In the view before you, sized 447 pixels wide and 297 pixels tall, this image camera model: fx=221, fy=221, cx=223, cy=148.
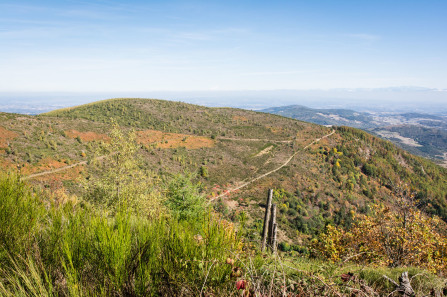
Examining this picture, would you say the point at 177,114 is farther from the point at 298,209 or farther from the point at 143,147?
the point at 298,209

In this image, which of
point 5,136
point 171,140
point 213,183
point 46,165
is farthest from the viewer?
point 171,140

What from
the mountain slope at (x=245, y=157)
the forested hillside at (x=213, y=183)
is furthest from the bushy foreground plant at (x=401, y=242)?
the mountain slope at (x=245, y=157)

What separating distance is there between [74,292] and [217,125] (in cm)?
6329

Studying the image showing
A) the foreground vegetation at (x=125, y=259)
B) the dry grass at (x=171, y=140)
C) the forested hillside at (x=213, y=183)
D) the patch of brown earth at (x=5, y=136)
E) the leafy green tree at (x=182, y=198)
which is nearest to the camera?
the foreground vegetation at (x=125, y=259)

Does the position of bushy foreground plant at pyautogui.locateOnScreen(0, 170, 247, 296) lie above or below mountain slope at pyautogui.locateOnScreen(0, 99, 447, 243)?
above

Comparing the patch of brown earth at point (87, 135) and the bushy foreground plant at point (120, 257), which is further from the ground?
the bushy foreground plant at point (120, 257)

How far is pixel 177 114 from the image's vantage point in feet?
219

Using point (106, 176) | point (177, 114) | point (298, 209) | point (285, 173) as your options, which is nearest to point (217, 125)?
point (177, 114)

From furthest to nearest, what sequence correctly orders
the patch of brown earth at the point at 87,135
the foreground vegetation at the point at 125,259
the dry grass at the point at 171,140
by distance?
1. the dry grass at the point at 171,140
2. the patch of brown earth at the point at 87,135
3. the foreground vegetation at the point at 125,259

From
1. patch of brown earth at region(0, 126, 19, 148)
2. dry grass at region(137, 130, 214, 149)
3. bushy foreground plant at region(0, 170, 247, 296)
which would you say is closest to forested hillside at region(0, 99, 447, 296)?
bushy foreground plant at region(0, 170, 247, 296)

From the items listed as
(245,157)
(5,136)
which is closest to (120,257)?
(5,136)

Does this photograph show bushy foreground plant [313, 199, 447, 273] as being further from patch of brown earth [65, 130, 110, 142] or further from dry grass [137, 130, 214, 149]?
patch of brown earth [65, 130, 110, 142]

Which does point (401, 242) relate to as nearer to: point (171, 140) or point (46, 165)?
point (46, 165)

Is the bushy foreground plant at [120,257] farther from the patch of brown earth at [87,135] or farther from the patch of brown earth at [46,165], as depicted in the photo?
the patch of brown earth at [87,135]
